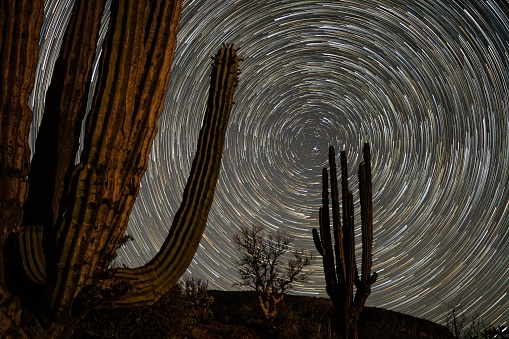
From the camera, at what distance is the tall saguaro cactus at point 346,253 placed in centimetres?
1395

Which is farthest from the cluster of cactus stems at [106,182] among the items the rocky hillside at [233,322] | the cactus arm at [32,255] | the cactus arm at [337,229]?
the cactus arm at [337,229]

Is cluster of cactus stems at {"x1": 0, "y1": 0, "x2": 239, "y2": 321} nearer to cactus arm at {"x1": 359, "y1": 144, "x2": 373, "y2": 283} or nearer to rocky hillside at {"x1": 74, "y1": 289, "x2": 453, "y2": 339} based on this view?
rocky hillside at {"x1": 74, "y1": 289, "x2": 453, "y2": 339}

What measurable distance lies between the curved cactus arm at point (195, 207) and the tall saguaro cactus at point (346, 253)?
847cm

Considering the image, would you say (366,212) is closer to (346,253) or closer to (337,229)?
(337,229)

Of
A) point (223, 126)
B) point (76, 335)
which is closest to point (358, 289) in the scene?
point (76, 335)

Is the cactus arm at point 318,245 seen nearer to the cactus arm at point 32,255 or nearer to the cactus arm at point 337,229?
the cactus arm at point 337,229

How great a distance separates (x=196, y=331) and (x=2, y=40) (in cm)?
1098

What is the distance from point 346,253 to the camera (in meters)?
14.1

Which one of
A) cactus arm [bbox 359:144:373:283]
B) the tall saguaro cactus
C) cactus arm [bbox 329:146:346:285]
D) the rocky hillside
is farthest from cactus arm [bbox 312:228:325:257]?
the rocky hillside

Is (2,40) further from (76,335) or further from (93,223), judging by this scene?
(76,335)

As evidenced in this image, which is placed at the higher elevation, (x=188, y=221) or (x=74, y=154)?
(x=74, y=154)

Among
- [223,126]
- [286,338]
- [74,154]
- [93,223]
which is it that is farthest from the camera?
[286,338]

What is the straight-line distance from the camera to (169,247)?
5211mm

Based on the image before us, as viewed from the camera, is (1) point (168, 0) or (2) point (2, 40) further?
(1) point (168, 0)
